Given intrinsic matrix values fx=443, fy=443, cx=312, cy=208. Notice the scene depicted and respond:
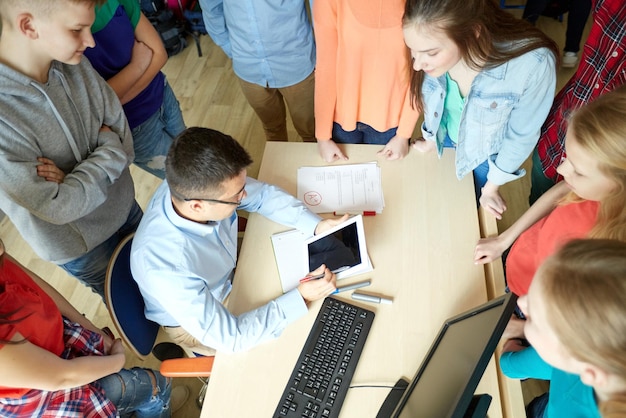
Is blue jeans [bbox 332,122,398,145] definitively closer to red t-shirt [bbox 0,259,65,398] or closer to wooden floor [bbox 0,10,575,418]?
wooden floor [bbox 0,10,575,418]

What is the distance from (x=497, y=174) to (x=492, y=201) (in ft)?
0.33

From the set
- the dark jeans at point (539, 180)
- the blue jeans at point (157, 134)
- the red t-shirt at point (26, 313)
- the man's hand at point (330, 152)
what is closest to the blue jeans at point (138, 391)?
the red t-shirt at point (26, 313)

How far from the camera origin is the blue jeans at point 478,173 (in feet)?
5.27

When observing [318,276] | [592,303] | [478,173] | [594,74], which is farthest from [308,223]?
[594,74]

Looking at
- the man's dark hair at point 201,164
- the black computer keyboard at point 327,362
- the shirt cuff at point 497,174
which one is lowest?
the black computer keyboard at point 327,362

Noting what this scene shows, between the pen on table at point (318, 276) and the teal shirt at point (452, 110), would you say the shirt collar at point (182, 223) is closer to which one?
the pen on table at point (318, 276)

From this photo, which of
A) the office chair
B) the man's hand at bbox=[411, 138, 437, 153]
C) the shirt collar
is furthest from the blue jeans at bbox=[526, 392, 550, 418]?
the shirt collar

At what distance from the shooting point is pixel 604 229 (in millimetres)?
984

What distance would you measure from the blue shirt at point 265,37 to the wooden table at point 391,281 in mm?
485

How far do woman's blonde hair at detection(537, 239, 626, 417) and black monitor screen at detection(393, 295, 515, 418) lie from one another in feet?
0.32

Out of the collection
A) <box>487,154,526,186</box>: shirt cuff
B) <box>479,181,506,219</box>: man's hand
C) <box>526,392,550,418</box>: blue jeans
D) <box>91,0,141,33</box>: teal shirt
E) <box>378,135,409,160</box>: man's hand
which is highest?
<box>91,0,141,33</box>: teal shirt

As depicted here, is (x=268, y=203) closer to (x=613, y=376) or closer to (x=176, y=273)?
(x=176, y=273)

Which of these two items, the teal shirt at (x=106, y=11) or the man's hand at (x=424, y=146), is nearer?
the teal shirt at (x=106, y=11)

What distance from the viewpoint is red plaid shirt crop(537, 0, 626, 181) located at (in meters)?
1.29
